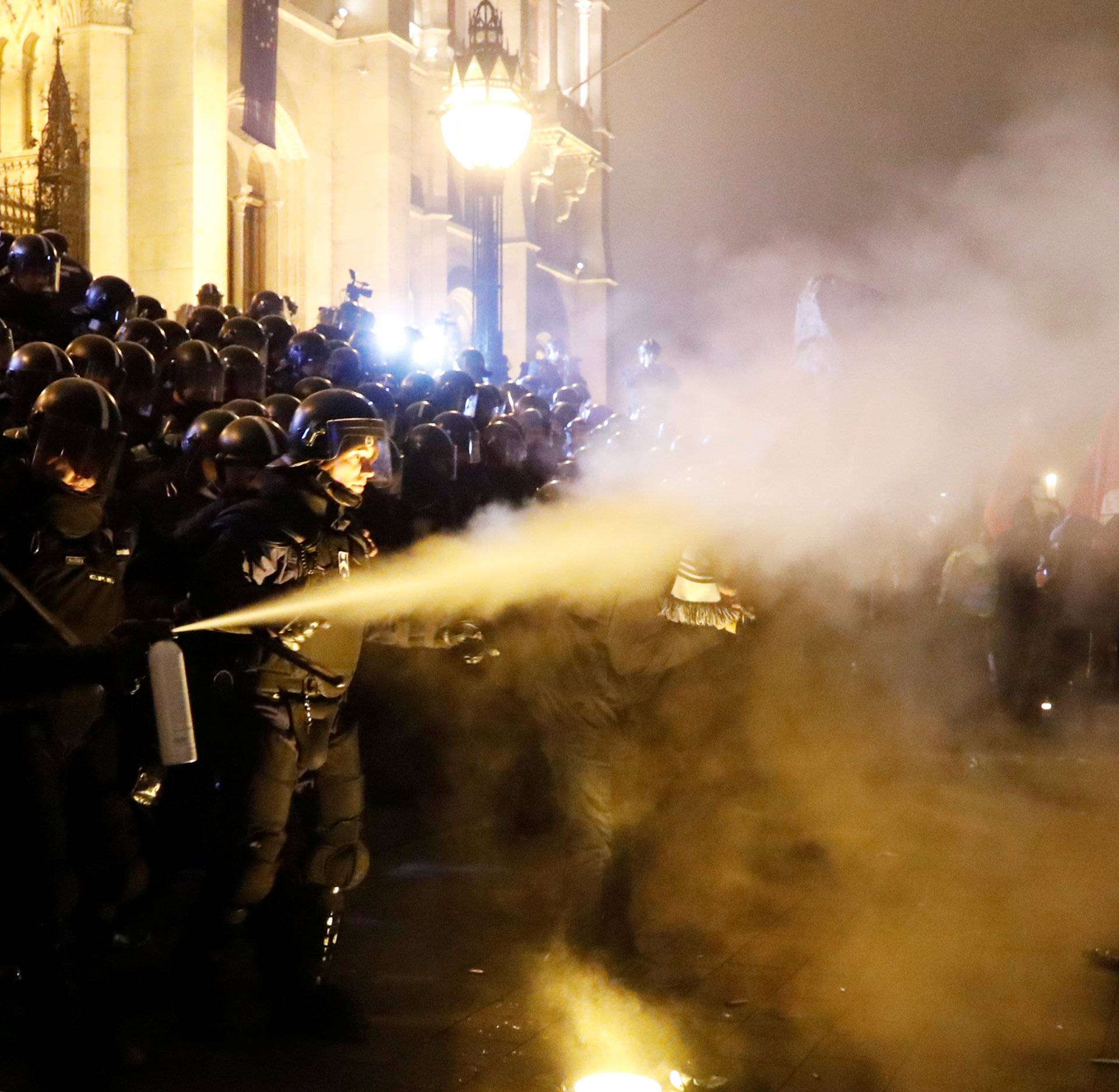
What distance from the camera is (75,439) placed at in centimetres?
421

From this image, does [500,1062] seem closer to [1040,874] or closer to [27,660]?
[27,660]

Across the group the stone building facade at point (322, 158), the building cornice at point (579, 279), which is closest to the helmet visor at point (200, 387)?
the stone building facade at point (322, 158)

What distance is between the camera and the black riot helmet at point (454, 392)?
1045cm

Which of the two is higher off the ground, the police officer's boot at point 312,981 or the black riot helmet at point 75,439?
the black riot helmet at point 75,439

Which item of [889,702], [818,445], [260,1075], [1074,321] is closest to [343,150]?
[889,702]

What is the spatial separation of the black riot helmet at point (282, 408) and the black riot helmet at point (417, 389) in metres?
2.51

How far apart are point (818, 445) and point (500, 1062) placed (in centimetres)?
436

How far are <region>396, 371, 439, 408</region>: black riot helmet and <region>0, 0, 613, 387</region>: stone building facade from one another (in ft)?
10.8

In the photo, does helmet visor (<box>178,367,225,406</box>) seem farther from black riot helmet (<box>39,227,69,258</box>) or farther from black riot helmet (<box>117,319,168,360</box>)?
black riot helmet (<box>39,227,69,258</box>)

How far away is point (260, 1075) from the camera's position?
417cm

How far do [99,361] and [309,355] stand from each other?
2.81m

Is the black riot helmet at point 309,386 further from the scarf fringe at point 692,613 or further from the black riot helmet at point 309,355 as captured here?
the scarf fringe at point 692,613

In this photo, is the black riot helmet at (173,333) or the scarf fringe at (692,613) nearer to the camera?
the scarf fringe at (692,613)

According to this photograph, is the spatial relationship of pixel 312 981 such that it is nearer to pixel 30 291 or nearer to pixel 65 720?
pixel 65 720
